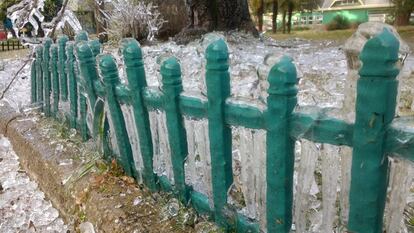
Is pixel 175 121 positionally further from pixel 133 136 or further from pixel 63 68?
pixel 63 68

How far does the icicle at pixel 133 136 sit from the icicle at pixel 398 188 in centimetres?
120

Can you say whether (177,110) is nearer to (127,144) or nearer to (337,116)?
(127,144)

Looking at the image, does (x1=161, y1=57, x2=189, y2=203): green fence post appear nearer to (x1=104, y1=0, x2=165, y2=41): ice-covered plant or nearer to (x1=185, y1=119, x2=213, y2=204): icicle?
(x1=185, y1=119, x2=213, y2=204): icicle

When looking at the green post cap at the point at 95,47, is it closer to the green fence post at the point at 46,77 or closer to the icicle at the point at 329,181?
the green fence post at the point at 46,77

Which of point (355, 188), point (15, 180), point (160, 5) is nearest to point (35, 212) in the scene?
point (15, 180)

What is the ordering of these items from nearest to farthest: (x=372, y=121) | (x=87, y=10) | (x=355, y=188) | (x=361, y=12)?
(x=372, y=121), (x=355, y=188), (x=87, y=10), (x=361, y=12)

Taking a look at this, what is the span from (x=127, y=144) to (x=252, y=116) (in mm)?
959

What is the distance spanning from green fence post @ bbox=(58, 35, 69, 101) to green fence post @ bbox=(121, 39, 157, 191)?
1101mm

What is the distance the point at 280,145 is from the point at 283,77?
8.8 inches

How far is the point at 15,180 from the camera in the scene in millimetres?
3020

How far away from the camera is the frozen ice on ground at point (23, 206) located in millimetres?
2367

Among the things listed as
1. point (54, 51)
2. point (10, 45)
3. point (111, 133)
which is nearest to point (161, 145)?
point (111, 133)

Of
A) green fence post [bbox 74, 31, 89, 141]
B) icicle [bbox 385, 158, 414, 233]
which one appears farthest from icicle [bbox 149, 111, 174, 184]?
icicle [bbox 385, 158, 414, 233]

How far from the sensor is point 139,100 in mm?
1847
